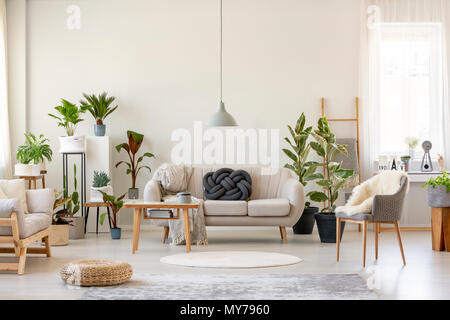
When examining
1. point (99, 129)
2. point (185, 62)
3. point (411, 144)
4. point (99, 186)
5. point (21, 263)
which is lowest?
point (21, 263)

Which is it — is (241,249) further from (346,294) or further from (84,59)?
(84,59)

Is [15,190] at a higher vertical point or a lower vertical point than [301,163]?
lower

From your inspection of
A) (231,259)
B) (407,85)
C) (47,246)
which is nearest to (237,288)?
(231,259)

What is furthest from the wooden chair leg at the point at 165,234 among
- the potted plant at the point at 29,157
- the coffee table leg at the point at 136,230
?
the potted plant at the point at 29,157

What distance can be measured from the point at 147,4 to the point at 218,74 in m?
1.34

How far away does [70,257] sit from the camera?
20.2ft

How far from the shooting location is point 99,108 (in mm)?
8305

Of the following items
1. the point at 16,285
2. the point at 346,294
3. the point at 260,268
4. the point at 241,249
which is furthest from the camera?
the point at 241,249

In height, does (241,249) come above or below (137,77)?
below

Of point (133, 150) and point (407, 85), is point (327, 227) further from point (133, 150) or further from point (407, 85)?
point (133, 150)

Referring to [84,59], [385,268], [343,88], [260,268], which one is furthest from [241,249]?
[84,59]

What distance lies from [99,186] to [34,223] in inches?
95.8

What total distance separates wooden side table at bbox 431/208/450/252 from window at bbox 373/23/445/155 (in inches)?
89.0

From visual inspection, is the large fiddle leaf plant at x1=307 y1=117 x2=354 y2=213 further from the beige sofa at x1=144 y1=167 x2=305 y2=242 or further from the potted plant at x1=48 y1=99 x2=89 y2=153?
the potted plant at x1=48 y1=99 x2=89 y2=153
